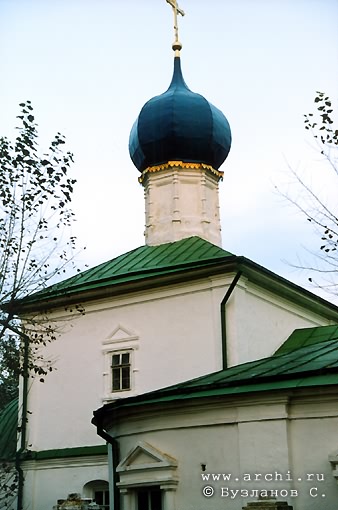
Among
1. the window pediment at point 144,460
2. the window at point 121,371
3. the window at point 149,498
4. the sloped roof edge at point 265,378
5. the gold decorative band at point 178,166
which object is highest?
the gold decorative band at point 178,166

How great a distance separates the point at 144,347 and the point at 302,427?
4618 mm

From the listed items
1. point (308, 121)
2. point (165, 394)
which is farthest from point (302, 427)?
point (308, 121)

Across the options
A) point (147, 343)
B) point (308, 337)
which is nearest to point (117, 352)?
point (147, 343)

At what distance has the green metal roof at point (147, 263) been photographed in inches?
476

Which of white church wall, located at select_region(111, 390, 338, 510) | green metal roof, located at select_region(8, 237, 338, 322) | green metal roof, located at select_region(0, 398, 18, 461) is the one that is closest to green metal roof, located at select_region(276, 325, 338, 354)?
green metal roof, located at select_region(8, 237, 338, 322)

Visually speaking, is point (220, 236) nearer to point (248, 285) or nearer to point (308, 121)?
point (248, 285)

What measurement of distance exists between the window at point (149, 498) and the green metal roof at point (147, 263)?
3.80 meters

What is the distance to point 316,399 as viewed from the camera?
770 cm

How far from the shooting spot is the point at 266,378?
315 inches

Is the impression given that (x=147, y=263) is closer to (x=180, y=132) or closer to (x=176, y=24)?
(x=180, y=132)

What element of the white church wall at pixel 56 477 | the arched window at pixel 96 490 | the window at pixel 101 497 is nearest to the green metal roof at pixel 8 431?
the white church wall at pixel 56 477

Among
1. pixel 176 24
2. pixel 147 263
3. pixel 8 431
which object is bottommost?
pixel 8 431

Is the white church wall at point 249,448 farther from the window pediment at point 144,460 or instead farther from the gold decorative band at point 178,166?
the gold decorative band at point 178,166

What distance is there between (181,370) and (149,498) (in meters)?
3.07
